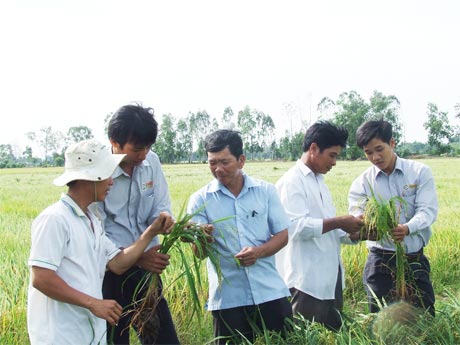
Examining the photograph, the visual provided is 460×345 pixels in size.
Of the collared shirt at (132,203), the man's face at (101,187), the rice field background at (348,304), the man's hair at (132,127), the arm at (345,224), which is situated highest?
the man's hair at (132,127)

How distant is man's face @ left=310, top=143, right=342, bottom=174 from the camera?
328 cm

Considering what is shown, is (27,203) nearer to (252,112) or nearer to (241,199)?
(241,199)

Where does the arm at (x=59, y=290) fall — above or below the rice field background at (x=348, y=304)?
above

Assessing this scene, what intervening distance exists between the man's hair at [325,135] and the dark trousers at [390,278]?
0.84m

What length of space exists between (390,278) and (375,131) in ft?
3.36

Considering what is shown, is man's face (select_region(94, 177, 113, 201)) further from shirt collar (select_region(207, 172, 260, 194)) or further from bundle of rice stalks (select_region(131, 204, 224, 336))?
shirt collar (select_region(207, 172, 260, 194))

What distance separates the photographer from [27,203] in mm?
12492

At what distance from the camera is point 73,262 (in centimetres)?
219

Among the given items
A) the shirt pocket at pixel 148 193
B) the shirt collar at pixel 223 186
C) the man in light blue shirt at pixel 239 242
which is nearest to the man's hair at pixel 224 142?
the man in light blue shirt at pixel 239 242

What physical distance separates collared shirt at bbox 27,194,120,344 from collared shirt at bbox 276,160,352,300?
1385 mm

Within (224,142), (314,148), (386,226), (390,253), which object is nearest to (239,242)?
(224,142)

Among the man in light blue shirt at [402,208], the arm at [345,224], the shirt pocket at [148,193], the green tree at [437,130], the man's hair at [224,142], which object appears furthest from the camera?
the green tree at [437,130]

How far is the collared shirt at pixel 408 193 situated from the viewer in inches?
135

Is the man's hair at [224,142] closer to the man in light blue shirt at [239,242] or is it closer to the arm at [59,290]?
the man in light blue shirt at [239,242]
